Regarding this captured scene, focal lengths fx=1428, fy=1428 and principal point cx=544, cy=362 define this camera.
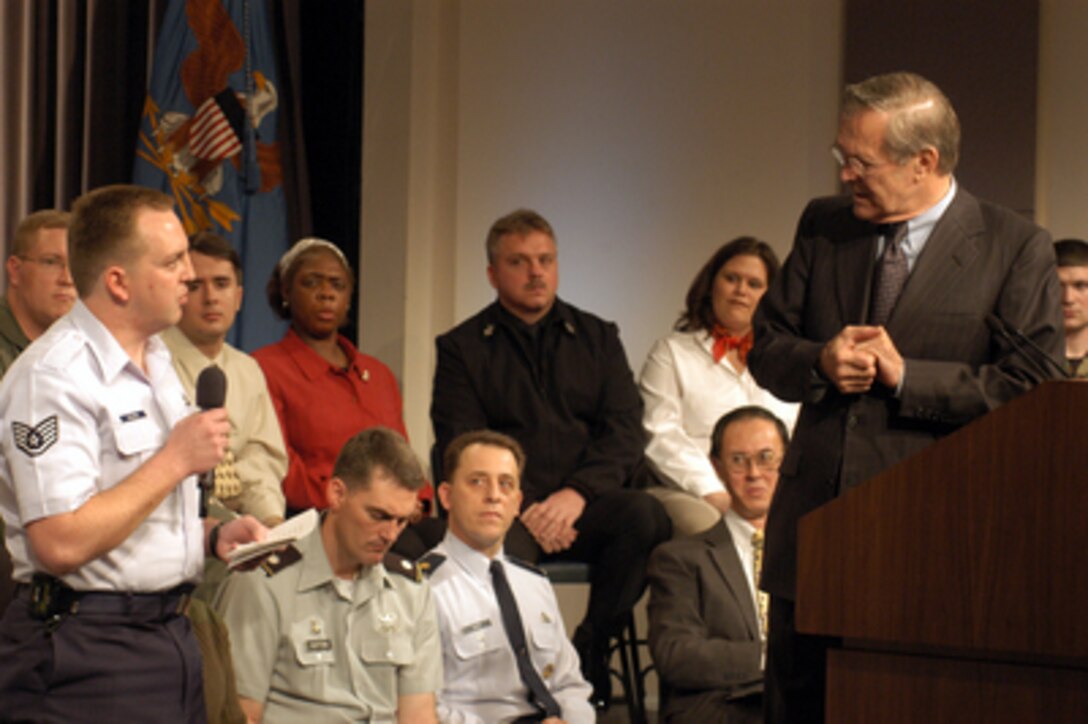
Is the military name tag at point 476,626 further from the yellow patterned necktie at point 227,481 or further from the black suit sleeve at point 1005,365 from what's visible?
the black suit sleeve at point 1005,365

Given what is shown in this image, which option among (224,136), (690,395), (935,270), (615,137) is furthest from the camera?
(615,137)

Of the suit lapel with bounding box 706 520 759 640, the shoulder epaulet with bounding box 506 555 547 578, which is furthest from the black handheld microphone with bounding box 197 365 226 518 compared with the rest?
the suit lapel with bounding box 706 520 759 640

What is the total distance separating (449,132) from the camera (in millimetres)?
5938

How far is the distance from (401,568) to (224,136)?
7.45 feet

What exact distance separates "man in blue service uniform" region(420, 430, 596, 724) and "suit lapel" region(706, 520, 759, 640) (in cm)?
47

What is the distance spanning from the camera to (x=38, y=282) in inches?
150

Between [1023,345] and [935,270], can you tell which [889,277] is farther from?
[1023,345]

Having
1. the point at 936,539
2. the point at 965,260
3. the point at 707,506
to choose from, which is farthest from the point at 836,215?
the point at 707,506

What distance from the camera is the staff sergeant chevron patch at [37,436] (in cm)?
223

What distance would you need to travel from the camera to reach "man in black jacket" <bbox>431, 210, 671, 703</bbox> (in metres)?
4.45

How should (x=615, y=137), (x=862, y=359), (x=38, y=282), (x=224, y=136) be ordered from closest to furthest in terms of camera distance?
(x=862, y=359)
(x=38, y=282)
(x=224, y=136)
(x=615, y=137)

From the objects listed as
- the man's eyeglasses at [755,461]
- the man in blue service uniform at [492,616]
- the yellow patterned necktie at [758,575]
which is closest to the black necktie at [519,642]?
the man in blue service uniform at [492,616]

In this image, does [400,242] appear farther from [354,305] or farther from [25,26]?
[25,26]

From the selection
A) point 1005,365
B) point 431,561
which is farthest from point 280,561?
point 1005,365
